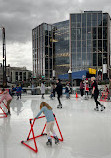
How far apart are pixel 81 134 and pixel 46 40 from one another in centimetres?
9848

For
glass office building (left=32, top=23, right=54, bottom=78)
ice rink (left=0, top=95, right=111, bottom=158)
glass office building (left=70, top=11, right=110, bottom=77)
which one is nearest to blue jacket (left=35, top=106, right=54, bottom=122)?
ice rink (left=0, top=95, right=111, bottom=158)

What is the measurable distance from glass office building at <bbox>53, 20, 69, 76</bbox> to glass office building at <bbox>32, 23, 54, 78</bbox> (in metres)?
4.63

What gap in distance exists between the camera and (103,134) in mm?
4719

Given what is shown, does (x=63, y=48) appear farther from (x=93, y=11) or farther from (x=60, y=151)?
(x=60, y=151)

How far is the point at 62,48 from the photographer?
9000 cm

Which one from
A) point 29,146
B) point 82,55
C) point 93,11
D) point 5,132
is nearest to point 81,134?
point 29,146

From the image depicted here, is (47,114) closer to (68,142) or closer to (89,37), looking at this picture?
(68,142)

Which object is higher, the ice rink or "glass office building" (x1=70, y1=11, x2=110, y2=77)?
"glass office building" (x1=70, y1=11, x2=110, y2=77)

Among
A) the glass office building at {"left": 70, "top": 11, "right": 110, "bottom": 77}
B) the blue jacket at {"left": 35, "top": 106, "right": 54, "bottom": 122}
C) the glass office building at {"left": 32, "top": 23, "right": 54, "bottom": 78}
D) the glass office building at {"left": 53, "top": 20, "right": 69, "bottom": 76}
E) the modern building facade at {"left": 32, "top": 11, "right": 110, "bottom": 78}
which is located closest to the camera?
the blue jacket at {"left": 35, "top": 106, "right": 54, "bottom": 122}

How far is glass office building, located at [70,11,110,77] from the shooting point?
2938 inches

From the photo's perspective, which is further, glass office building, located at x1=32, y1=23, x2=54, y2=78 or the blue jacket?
glass office building, located at x1=32, y1=23, x2=54, y2=78

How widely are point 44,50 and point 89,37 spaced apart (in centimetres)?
3440

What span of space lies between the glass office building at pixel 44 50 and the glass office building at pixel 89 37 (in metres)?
24.0

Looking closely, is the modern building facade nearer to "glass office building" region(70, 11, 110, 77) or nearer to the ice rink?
"glass office building" region(70, 11, 110, 77)
